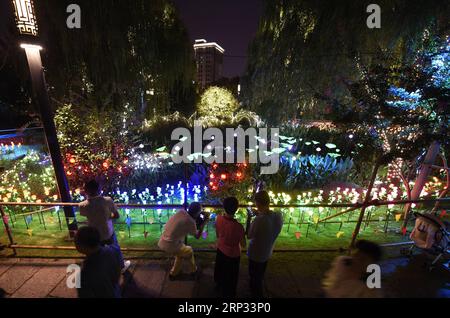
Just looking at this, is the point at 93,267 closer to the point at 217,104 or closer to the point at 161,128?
the point at 161,128

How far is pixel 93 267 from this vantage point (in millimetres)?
2371

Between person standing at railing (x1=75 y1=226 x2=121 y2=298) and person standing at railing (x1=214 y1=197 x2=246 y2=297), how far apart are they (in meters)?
1.28

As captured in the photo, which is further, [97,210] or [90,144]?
[90,144]

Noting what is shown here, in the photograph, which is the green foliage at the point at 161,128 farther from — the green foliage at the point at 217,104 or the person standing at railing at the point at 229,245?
the person standing at railing at the point at 229,245

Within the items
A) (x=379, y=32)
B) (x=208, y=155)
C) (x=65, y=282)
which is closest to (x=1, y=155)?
(x=208, y=155)

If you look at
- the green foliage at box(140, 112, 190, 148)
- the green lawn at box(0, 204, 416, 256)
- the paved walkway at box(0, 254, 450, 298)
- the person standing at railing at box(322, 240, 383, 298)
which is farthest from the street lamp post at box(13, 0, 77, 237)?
the green foliage at box(140, 112, 190, 148)

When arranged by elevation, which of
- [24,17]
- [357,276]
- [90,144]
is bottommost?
[90,144]

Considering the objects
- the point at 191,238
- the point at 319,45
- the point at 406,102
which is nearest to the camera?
the point at 406,102

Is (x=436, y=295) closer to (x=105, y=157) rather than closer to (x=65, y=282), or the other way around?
(x=65, y=282)

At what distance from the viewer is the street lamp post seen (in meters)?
3.84

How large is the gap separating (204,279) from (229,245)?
0.93 metres

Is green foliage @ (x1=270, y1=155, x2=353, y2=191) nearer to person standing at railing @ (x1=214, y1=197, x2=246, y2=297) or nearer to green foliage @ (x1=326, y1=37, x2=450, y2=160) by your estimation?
green foliage @ (x1=326, y1=37, x2=450, y2=160)

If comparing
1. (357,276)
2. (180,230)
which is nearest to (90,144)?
(180,230)

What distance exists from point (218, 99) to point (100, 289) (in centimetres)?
2136
